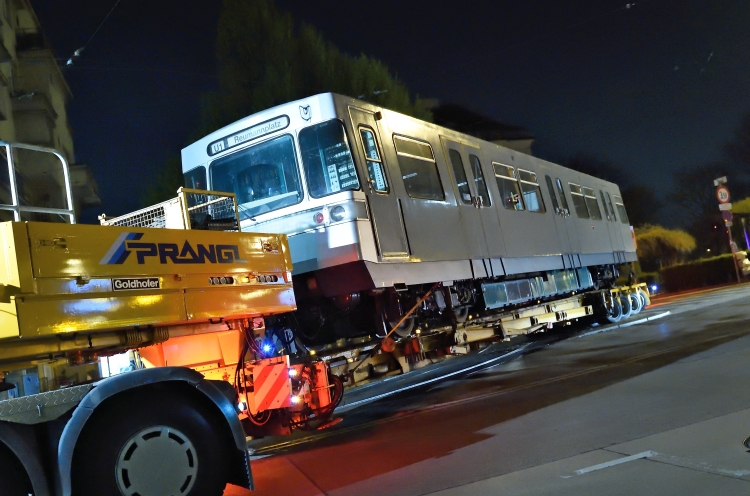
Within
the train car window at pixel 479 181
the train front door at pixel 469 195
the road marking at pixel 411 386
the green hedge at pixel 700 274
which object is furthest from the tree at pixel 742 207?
the train front door at pixel 469 195

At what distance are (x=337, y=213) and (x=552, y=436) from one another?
332 cm

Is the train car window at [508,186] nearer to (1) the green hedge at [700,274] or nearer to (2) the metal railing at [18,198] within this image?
(2) the metal railing at [18,198]

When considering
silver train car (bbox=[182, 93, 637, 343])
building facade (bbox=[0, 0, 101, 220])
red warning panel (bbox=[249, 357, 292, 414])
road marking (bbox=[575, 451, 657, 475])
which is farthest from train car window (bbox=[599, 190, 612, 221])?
building facade (bbox=[0, 0, 101, 220])

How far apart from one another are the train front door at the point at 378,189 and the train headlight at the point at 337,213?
0.42 meters

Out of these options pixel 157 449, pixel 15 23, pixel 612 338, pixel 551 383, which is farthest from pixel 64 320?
pixel 15 23

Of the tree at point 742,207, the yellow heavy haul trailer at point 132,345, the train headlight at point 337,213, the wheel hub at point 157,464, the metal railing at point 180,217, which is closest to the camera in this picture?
the yellow heavy haul trailer at point 132,345

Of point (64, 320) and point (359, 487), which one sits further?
point (359, 487)

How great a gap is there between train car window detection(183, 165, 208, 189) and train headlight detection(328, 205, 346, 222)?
2.18 metres

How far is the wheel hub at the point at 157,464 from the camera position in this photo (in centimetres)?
409

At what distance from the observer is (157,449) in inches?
167

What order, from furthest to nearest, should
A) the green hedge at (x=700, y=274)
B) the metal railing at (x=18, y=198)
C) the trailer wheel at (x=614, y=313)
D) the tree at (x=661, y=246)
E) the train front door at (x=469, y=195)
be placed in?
the tree at (x=661, y=246), the green hedge at (x=700, y=274), the trailer wheel at (x=614, y=313), the train front door at (x=469, y=195), the metal railing at (x=18, y=198)

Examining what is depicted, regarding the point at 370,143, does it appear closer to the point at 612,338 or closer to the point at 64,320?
the point at 64,320

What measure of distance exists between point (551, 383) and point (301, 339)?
3.56 metres

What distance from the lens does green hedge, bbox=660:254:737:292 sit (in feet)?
97.6
